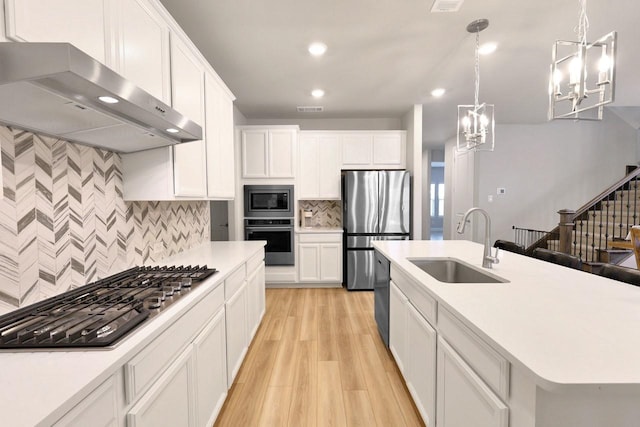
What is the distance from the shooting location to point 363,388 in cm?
205

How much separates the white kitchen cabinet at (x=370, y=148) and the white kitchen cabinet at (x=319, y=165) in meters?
0.14

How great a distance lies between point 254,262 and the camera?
272 centimetres

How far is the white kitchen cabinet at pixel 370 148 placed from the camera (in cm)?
451

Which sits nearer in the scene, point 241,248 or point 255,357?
point 255,357

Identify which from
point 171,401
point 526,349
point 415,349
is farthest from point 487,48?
point 171,401

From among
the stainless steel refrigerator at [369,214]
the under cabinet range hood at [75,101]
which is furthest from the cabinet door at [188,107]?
the stainless steel refrigerator at [369,214]

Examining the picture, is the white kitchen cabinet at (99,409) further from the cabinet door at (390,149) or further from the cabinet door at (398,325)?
the cabinet door at (390,149)

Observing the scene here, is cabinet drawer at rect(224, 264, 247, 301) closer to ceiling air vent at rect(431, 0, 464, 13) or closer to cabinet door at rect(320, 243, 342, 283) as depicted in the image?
cabinet door at rect(320, 243, 342, 283)

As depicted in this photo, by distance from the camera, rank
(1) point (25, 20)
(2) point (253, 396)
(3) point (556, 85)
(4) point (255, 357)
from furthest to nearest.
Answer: (4) point (255, 357) < (2) point (253, 396) < (3) point (556, 85) < (1) point (25, 20)

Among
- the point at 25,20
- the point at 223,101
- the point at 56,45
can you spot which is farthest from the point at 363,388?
the point at 223,101

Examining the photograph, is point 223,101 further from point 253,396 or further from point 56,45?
point 253,396

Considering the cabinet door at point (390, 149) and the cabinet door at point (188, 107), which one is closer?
the cabinet door at point (188, 107)

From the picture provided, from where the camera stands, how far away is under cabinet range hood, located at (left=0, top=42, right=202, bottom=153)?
0.80 meters

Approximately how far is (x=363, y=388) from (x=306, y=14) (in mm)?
2729
